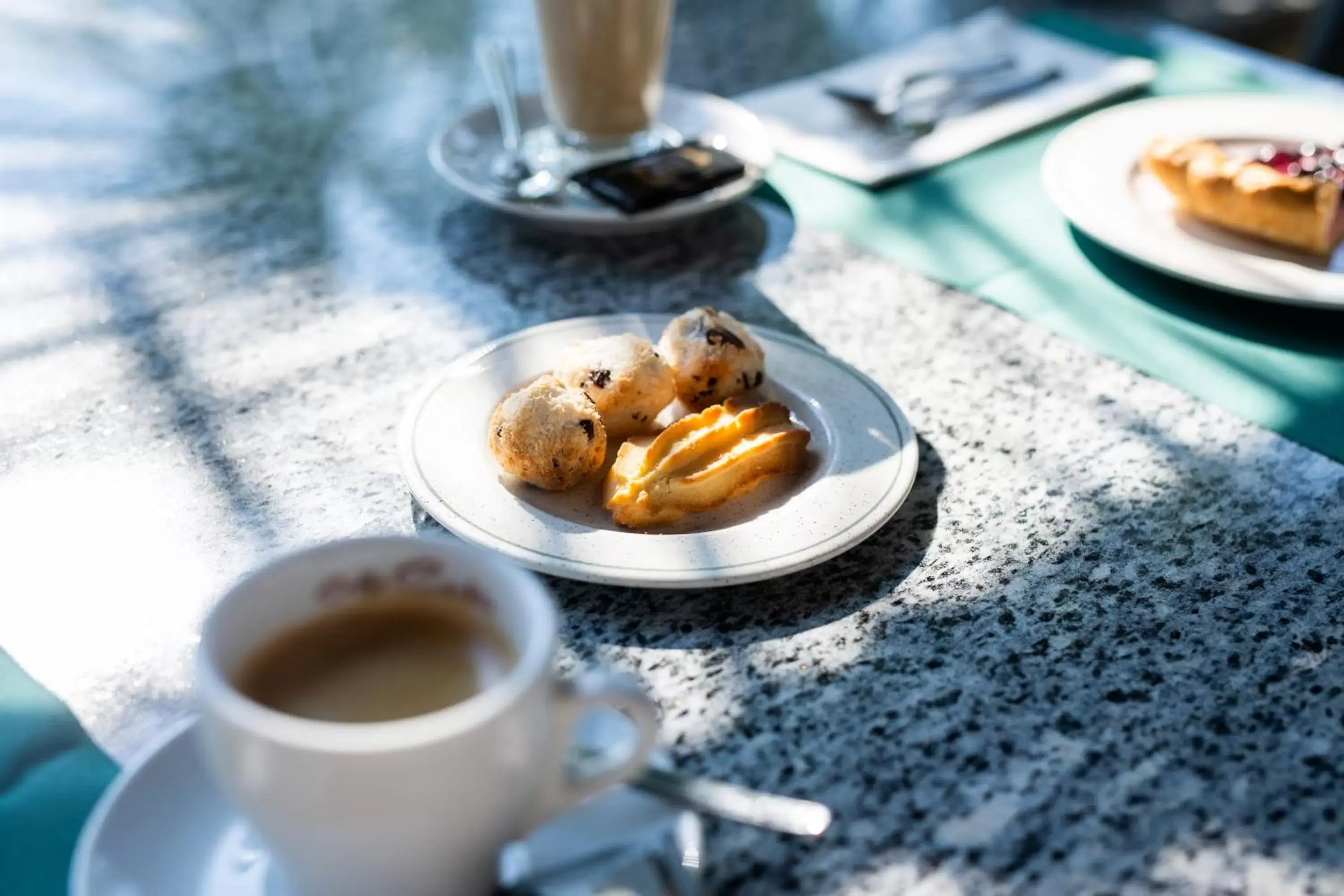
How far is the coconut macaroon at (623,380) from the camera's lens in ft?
2.57

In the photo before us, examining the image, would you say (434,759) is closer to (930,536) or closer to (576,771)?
(576,771)

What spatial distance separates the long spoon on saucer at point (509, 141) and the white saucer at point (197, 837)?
0.71 meters

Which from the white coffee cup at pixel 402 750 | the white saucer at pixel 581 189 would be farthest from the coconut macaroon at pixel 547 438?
the white saucer at pixel 581 189

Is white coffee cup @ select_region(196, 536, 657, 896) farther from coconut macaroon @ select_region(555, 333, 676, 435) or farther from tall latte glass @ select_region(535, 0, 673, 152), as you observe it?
tall latte glass @ select_region(535, 0, 673, 152)

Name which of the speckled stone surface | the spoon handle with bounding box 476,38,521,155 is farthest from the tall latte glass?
the speckled stone surface

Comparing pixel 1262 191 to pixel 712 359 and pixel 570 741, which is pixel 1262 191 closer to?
pixel 712 359

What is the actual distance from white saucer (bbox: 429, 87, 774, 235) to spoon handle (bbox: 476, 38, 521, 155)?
0.02 meters

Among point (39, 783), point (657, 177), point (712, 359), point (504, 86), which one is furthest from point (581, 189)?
point (39, 783)

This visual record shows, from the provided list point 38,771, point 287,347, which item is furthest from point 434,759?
point 287,347

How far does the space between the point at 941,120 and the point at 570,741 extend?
3.28 feet

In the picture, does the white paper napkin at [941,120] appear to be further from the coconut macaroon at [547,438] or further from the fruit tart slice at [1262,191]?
the coconut macaroon at [547,438]

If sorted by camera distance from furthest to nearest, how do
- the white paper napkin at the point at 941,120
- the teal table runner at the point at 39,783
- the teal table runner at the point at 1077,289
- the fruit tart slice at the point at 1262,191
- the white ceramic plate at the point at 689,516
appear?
the white paper napkin at the point at 941,120
the fruit tart slice at the point at 1262,191
the teal table runner at the point at 1077,289
the white ceramic plate at the point at 689,516
the teal table runner at the point at 39,783

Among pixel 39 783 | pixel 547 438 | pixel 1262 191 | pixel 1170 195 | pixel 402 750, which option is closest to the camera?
pixel 402 750

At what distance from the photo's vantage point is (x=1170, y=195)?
3.74 ft
